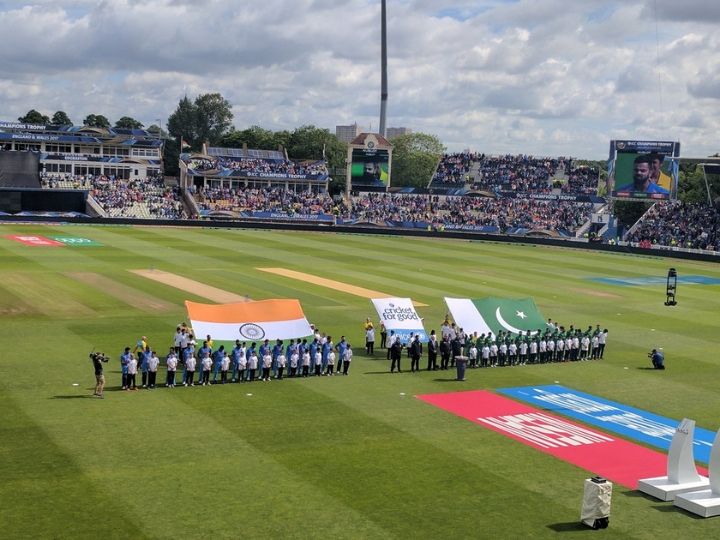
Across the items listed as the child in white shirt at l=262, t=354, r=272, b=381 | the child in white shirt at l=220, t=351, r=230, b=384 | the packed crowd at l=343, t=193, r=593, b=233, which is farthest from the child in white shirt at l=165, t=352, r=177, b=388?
the packed crowd at l=343, t=193, r=593, b=233

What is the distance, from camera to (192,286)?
149 feet

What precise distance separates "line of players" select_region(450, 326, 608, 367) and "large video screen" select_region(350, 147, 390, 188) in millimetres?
77990

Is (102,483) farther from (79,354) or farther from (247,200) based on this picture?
(247,200)

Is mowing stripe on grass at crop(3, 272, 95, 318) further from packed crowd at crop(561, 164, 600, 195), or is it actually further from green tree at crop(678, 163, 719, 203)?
packed crowd at crop(561, 164, 600, 195)

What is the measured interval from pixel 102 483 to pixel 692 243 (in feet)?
257

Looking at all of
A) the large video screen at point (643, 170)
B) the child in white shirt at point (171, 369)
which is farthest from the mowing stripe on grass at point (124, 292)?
the large video screen at point (643, 170)

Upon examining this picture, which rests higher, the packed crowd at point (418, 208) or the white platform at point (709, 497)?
the packed crowd at point (418, 208)

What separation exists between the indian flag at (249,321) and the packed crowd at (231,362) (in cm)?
35

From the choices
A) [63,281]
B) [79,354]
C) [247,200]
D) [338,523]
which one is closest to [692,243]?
[247,200]

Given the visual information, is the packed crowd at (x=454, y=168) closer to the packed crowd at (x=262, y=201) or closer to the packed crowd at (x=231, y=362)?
the packed crowd at (x=262, y=201)

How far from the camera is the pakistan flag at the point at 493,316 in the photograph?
31656mm

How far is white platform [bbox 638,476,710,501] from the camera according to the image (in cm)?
1706

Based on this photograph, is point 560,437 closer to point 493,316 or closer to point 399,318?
point 399,318

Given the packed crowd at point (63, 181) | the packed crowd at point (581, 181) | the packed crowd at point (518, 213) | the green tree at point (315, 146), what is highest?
the green tree at point (315, 146)
